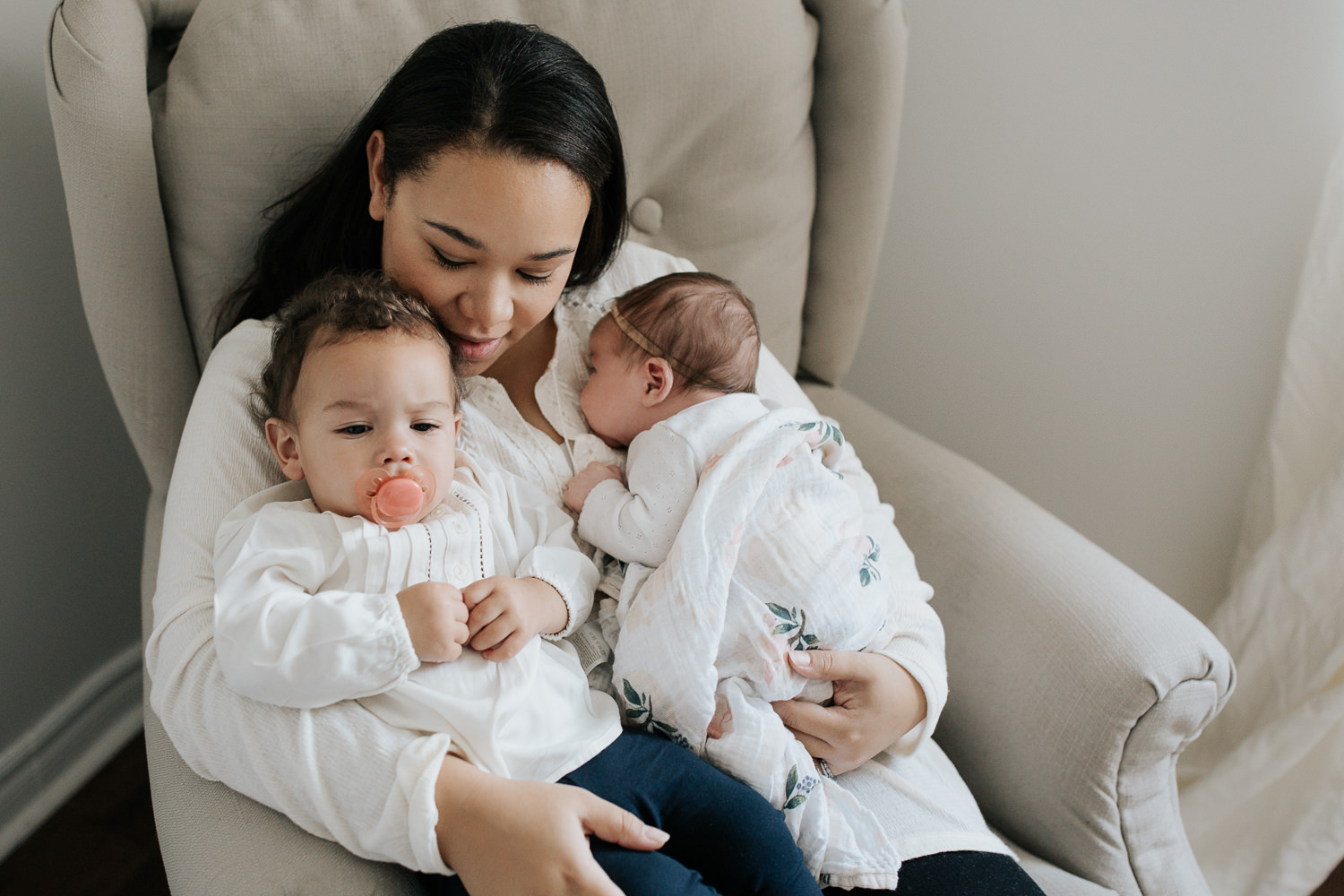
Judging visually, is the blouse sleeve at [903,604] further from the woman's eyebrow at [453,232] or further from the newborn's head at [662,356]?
the woman's eyebrow at [453,232]

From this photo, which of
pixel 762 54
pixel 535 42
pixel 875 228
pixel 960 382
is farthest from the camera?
pixel 960 382

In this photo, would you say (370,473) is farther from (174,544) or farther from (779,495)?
(779,495)

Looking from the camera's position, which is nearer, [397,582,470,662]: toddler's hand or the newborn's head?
[397,582,470,662]: toddler's hand

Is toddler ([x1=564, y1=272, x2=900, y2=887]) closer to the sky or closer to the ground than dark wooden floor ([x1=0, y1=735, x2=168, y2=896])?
closer to the sky

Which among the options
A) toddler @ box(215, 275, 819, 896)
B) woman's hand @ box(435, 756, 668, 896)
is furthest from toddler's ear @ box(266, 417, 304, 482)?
woman's hand @ box(435, 756, 668, 896)

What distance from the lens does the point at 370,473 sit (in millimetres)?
813

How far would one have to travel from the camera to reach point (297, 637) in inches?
28.1

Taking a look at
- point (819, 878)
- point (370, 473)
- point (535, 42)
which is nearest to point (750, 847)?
point (819, 878)

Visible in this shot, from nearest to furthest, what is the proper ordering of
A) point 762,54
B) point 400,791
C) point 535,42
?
point 400,791 < point 535,42 < point 762,54

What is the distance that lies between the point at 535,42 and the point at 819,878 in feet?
2.84

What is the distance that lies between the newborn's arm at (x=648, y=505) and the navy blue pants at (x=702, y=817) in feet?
0.63

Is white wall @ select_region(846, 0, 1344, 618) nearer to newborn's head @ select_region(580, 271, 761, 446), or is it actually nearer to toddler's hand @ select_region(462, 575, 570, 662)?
newborn's head @ select_region(580, 271, 761, 446)

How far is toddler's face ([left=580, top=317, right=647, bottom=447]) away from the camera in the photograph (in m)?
1.05

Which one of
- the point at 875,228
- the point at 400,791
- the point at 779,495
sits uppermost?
the point at 875,228
